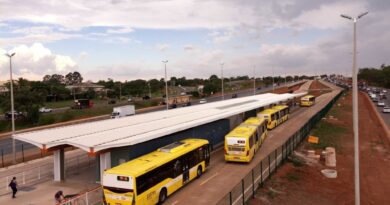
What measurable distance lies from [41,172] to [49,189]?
603 cm

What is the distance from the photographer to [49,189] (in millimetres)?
25078

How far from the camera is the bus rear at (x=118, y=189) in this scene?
18.6 metres

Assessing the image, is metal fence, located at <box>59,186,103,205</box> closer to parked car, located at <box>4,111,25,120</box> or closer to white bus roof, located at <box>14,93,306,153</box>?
white bus roof, located at <box>14,93,306,153</box>

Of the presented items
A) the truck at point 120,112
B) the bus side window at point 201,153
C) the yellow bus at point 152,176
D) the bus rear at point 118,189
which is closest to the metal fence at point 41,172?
the bus rear at point 118,189

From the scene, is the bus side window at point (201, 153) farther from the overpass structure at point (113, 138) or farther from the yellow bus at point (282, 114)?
the yellow bus at point (282, 114)

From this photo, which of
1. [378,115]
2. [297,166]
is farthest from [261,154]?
[378,115]

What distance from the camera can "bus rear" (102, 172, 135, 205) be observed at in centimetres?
1858

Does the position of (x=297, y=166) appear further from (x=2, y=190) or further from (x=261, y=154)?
(x=2, y=190)

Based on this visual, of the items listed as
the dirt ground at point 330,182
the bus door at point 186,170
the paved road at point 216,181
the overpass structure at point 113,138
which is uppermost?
the overpass structure at point 113,138

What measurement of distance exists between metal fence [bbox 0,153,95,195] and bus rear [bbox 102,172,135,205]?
10043mm

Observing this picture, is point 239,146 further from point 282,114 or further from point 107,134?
point 282,114

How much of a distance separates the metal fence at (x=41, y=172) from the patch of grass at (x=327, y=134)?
82.6ft

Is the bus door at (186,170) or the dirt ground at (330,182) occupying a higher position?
the bus door at (186,170)

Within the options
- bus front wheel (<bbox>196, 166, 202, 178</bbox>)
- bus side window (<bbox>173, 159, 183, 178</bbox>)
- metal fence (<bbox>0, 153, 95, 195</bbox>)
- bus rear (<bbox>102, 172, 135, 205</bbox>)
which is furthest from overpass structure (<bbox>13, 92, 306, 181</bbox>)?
bus rear (<bbox>102, 172, 135, 205</bbox>)
